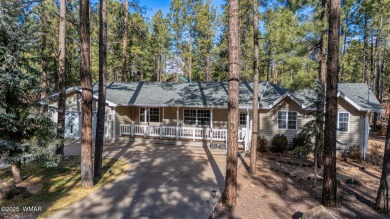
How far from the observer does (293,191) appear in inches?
312

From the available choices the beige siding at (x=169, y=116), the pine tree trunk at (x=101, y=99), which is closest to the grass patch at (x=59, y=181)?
the pine tree trunk at (x=101, y=99)

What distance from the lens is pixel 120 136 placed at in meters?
16.6

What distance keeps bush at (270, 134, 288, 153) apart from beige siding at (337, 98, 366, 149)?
9.80 ft

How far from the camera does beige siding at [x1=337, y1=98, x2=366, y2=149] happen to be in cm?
1416

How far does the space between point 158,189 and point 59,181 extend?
347cm

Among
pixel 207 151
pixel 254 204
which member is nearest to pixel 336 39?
pixel 254 204

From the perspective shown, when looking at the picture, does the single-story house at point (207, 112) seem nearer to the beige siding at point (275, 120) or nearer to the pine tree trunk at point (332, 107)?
the beige siding at point (275, 120)

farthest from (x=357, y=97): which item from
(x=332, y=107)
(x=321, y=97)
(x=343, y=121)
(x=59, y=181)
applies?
(x=59, y=181)

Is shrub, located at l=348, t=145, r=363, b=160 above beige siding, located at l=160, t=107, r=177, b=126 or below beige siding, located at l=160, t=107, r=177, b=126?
below

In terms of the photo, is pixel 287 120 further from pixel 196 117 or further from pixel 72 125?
pixel 72 125

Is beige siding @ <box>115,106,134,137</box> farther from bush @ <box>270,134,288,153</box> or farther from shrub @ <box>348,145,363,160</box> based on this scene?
shrub @ <box>348,145,363,160</box>

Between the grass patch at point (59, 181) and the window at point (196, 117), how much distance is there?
676 centimetres

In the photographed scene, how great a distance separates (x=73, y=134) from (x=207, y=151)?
939 cm

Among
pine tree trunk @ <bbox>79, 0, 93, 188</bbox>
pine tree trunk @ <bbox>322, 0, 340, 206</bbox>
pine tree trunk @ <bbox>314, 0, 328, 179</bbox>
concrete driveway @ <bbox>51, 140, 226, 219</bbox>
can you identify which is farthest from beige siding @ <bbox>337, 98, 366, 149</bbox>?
pine tree trunk @ <bbox>79, 0, 93, 188</bbox>
